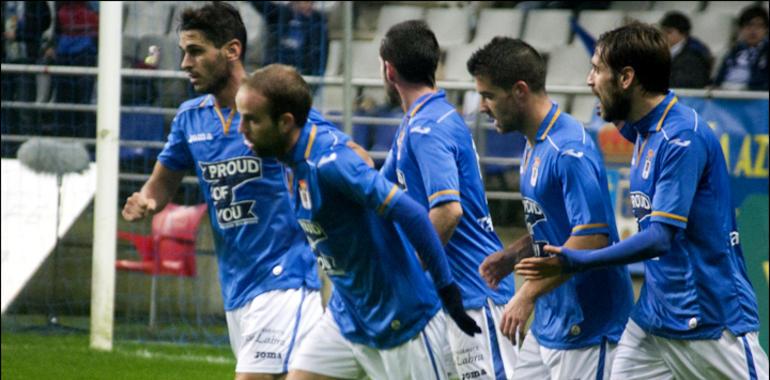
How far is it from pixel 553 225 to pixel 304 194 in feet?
3.47

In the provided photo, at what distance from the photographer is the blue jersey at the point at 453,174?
5809 millimetres

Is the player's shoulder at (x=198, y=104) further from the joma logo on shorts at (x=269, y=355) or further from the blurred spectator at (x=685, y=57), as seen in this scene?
the blurred spectator at (x=685, y=57)

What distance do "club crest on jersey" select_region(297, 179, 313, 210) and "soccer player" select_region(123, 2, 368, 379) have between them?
3.78 feet

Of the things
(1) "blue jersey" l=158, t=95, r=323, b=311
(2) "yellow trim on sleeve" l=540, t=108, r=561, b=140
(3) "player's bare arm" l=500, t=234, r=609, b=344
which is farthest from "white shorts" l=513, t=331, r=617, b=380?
(1) "blue jersey" l=158, t=95, r=323, b=311

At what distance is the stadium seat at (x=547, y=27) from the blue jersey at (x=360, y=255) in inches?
352

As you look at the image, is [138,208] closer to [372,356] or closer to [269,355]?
[269,355]

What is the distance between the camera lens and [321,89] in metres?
12.0

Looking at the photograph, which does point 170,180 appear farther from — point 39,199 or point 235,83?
point 39,199

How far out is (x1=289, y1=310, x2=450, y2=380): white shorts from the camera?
5.34 m

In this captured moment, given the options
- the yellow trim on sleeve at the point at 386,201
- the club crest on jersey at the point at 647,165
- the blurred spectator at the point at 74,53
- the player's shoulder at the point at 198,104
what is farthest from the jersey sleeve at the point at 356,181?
the blurred spectator at the point at 74,53

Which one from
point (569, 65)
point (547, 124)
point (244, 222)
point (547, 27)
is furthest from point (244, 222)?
point (547, 27)

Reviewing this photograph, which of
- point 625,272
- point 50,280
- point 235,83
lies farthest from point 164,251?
point 625,272

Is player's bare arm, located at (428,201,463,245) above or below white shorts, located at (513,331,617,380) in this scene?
above

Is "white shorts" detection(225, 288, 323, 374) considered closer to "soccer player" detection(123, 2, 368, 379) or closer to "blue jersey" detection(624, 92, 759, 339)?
"soccer player" detection(123, 2, 368, 379)
